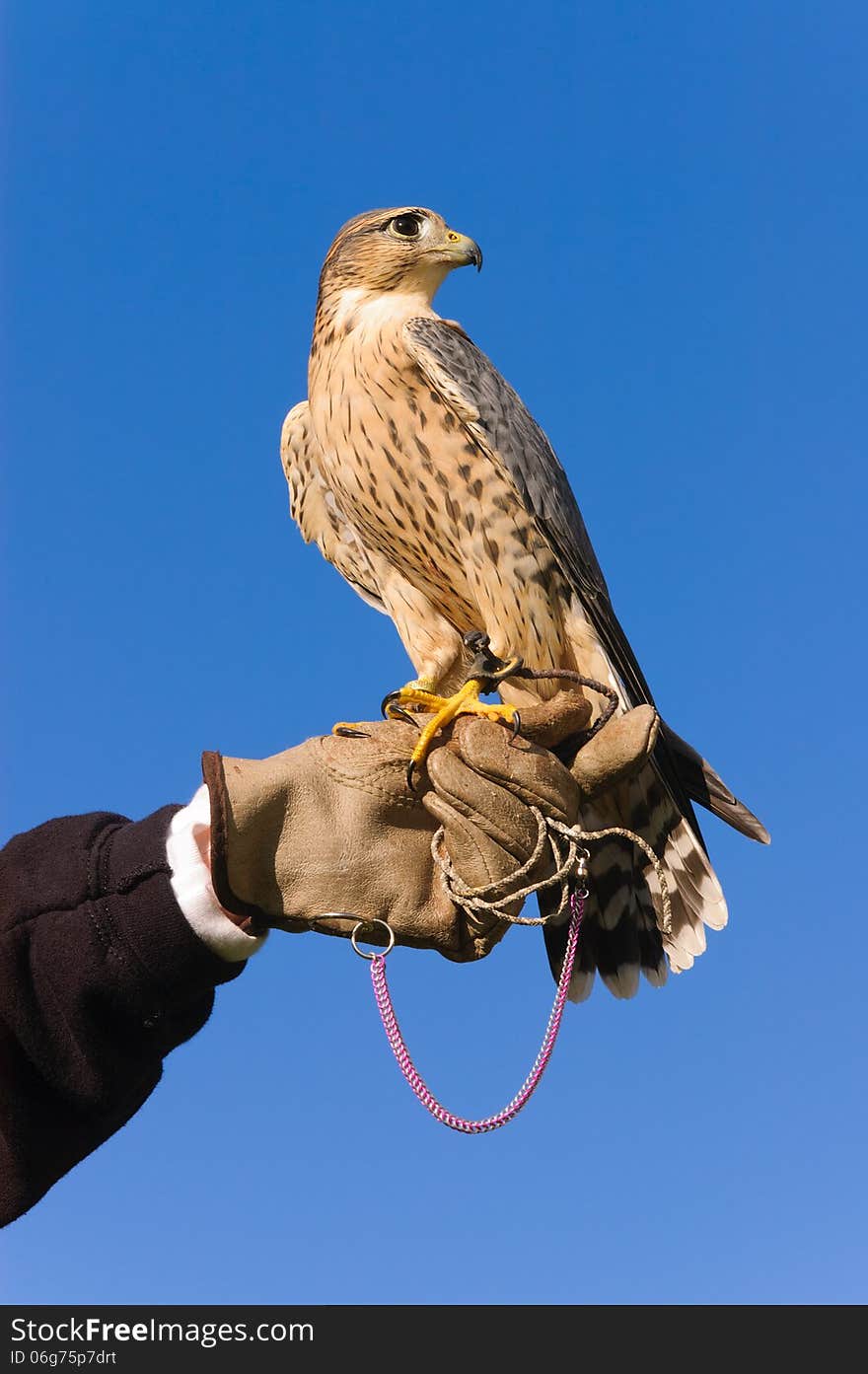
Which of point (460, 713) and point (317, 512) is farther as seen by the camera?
point (317, 512)

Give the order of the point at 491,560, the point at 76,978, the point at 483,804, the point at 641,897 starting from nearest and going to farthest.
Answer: the point at 76,978 → the point at 483,804 → the point at 491,560 → the point at 641,897

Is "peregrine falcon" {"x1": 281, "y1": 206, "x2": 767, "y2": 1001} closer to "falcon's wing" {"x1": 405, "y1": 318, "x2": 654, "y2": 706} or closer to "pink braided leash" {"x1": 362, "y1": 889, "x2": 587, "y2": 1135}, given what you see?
"falcon's wing" {"x1": 405, "y1": 318, "x2": 654, "y2": 706}

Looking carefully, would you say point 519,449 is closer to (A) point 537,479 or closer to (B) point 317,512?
(A) point 537,479

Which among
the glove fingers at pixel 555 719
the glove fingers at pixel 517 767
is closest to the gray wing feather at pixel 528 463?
the glove fingers at pixel 555 719

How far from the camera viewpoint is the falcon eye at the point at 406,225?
Result: 3.64 metres

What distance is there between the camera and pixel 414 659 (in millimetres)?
3389

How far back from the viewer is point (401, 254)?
3.62 m

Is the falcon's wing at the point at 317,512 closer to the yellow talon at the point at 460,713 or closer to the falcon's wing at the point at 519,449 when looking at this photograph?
the falcon's wing at the point at 519,449

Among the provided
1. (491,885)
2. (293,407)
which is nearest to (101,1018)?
(491,885)

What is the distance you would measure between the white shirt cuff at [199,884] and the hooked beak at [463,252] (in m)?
2.07

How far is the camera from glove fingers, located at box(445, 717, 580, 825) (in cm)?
247

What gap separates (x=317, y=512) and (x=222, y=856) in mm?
1743

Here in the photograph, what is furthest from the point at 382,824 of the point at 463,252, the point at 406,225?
the point at 406,225

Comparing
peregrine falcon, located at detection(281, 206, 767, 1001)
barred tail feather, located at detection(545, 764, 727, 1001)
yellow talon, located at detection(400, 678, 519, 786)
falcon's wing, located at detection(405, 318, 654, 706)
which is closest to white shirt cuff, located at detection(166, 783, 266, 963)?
yellow talon, located at detection(400, 678, 519, 786)
